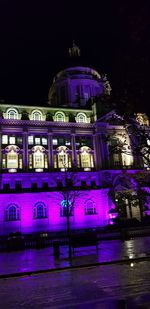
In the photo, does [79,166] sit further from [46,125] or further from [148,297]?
[148,297]

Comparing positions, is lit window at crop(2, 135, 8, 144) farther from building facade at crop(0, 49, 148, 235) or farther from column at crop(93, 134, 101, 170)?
column at crop(93, 134, 101, 170)

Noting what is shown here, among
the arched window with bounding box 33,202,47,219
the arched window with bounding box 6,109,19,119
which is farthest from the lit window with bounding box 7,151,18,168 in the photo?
the arched window with bounding box 33,202,47,219

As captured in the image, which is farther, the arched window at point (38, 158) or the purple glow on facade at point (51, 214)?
the arched window at point (38, 158)

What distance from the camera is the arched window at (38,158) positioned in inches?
1909

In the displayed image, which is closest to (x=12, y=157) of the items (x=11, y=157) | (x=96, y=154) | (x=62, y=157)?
(x=11, y=157)

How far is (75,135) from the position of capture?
52094 mm

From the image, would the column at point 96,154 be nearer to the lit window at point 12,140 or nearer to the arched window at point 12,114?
the lit window at point 12,140

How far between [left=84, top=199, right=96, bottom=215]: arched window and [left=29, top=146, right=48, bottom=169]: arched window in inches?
385

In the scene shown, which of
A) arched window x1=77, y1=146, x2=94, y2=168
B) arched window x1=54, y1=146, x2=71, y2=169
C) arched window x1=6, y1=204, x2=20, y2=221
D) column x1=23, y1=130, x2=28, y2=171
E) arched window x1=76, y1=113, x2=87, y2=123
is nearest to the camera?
arched window x1=6, y1=204, x2=20, y2=221

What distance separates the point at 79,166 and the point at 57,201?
8.28 metres

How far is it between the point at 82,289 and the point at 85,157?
41565 mm

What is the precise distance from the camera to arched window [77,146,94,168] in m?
51.6

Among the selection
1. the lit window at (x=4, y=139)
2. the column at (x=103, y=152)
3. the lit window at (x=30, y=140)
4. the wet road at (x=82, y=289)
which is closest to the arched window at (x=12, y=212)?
the lit window at (x=4, y=139)

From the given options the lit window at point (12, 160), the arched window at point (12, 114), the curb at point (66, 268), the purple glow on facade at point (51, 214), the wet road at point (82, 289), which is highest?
the arched window at point (12, 114)
